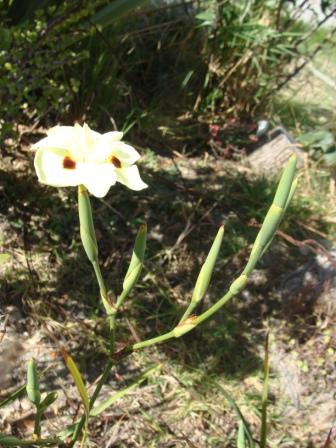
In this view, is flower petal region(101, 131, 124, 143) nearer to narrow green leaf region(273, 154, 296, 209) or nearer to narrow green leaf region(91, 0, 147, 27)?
narrow green leaf region(273, 154, 296, 209)

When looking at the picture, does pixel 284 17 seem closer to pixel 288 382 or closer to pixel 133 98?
pixel 133 98

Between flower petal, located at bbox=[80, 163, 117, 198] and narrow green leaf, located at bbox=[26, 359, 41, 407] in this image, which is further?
narrow green leaf, located at bbox=[26, 359, 41, 407]

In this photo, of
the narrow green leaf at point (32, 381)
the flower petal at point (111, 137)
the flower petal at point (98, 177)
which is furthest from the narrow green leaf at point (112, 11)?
the narrow green leaf at point (32, 381)

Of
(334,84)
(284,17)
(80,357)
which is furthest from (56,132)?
(334,84)

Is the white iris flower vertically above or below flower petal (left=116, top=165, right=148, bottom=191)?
above

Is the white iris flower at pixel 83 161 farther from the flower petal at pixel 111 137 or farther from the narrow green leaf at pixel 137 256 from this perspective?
the narrow green leaf at pixel 137 256

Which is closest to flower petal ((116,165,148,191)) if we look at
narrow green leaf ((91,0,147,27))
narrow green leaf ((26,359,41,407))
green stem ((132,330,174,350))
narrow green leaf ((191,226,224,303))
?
narrow green leaf ((191,226,224,303))
